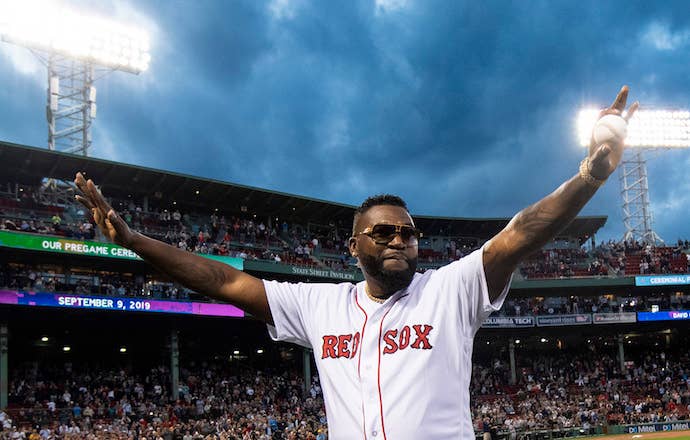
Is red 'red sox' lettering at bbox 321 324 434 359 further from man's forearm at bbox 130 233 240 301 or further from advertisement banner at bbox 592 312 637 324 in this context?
advertisement banner at bbox 592 312 637 324

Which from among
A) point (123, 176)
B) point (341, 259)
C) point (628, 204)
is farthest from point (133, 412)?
point (628, 204)

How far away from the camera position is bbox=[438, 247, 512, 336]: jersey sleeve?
298 cm

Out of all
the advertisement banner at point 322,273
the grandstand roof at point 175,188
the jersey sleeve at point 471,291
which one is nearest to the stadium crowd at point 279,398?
the advertisement banner at point 322,273

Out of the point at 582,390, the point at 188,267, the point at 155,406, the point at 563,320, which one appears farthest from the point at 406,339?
the point at 563,320

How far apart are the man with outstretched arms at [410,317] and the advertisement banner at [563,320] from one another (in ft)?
131

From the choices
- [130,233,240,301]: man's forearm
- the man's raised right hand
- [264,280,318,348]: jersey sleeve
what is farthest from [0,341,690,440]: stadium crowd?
[264,280,318,348]: jersey sleeve

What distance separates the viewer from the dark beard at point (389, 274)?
321 cm

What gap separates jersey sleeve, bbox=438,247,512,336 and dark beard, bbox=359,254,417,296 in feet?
0.63

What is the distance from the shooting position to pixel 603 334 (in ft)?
144

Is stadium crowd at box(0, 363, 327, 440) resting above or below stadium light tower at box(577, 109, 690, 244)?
below

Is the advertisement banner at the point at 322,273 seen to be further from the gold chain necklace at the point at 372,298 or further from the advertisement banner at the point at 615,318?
the gold chain necklace at the point at 372,298

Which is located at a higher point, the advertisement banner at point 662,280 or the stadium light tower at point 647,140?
the stadium light tower at point 647,140

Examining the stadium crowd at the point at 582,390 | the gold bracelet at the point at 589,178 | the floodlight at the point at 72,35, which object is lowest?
the stadium crowd at the point at 582,390

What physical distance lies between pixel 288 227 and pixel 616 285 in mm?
21214
